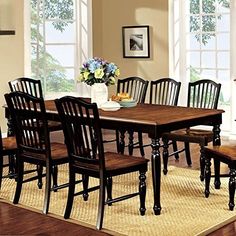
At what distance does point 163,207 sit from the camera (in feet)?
16.0

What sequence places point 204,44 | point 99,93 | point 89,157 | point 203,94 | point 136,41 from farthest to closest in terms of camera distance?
1. point 136,41
2. point 204,44
3. point 203,94
4. point 99,93
5. point 89,157

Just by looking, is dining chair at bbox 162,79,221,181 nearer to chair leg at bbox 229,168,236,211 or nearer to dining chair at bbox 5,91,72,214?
chair leg at bbox 229,168,236,211

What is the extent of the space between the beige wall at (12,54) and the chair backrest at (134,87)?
6.06 feet

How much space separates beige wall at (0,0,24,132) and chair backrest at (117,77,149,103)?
1.85 metres

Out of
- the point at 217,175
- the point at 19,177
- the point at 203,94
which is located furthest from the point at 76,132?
the point at 203,94

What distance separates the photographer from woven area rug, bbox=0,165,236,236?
4375mm

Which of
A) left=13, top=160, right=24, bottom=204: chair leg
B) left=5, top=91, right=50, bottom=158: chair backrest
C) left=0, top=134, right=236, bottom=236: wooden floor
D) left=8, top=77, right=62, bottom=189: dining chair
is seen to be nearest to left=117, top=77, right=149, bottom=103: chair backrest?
left=8, top=77, right=62, bottom=189: dining chair

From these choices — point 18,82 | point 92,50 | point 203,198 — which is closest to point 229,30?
point 92,50

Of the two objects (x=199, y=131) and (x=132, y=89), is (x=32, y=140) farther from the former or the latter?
(x=132, y=89)

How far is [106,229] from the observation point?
4.36 meters

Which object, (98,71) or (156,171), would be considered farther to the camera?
(98,71)

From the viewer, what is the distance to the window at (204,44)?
27.1ft

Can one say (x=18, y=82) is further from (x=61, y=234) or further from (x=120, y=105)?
(x=61, y=234)

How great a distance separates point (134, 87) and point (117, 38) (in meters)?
2.50
